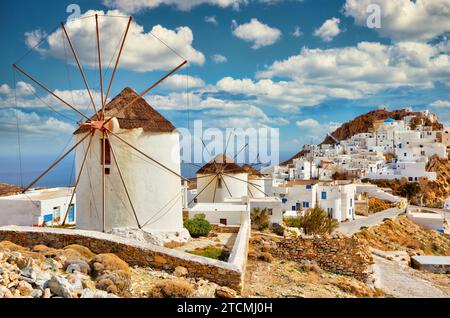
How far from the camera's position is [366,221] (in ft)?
87.2

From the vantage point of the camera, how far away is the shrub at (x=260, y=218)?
1631 cm

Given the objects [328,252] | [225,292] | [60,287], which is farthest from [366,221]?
[60,287]

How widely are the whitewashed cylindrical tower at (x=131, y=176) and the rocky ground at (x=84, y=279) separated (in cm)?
344

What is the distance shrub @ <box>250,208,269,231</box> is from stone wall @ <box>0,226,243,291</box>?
9689 millimetres

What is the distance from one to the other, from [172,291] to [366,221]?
929 inches

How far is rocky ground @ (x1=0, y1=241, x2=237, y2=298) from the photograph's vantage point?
15.9 ft

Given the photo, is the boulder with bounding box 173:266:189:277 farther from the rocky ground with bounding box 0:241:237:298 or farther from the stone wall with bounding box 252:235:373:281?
the stone wall with bounding box 252:235:373:281

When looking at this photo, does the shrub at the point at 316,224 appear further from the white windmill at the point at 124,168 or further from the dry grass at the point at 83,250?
the dry grass at the point at 83,250

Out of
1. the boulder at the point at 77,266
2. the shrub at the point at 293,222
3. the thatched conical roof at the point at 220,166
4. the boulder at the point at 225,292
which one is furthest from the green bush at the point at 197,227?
the shrub at the point at 293,222

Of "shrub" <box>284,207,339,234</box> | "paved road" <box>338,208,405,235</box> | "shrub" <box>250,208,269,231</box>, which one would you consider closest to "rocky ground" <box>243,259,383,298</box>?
"shrub" <box>250,208,269,231</box>

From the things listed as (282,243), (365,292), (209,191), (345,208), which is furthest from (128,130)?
(345,208)

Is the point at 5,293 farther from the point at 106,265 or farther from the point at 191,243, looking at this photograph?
the point at 191,243
